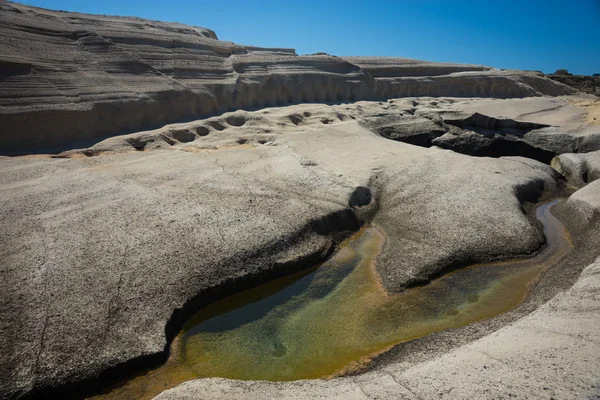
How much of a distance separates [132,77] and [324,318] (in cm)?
1081

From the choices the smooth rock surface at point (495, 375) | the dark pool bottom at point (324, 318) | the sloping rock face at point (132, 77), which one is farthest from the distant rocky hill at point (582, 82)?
the smooth rock surface at point (495, 375)

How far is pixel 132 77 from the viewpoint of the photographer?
13.9 meters

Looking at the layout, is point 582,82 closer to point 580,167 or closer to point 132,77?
point 580,167

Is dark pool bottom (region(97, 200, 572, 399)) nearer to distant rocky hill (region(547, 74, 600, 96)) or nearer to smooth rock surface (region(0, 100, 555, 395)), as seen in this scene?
smooth rock surface (region(0, 100, 555, 395))

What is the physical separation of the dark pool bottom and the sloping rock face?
7.77m

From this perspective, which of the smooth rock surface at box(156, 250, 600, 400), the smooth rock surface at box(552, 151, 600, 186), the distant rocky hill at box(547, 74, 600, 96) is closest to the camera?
the smooth rock surface at box(156, 250, 600, 400)

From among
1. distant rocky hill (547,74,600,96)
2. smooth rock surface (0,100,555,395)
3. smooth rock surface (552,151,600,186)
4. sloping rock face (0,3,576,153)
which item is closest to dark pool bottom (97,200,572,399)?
smooth rock surface (0,100,555,395)

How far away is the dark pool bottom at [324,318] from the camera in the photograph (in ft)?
18.2

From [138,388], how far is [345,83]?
16.5 m

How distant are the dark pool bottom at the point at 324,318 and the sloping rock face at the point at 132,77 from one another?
7.77 meters

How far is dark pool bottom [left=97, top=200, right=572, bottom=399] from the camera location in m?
5.54

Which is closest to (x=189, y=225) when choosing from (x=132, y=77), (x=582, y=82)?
(x=132, y=77)

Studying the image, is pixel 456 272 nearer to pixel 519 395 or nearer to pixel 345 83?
pixel 519 395

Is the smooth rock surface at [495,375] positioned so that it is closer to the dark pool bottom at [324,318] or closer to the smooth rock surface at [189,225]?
the dark pool bottom at [324,318]
